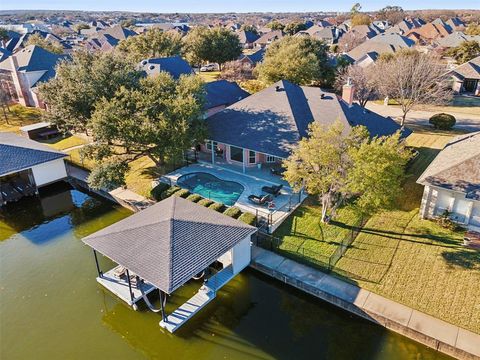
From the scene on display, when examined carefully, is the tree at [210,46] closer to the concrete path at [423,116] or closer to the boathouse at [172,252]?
the concrete path at [423,116]

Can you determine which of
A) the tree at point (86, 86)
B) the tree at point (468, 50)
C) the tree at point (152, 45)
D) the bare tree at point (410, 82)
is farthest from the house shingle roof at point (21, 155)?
the tree at point (468, 50)

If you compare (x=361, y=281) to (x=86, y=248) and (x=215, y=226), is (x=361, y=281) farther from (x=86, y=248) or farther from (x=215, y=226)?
(x=86, y=248)

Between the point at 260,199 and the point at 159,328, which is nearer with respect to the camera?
the point at 159,328

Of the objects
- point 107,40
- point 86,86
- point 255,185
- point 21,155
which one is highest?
point 107,40

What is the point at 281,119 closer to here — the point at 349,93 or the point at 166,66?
the point at 349,93

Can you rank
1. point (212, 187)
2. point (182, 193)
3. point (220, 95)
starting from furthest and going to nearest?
1. point (220, 95)
2. point (212, 187)
3. point (182, 193)

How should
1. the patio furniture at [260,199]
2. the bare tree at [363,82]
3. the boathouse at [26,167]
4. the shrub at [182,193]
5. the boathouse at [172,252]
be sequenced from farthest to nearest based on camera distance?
the bare tree at [363,82] → the boathouse at [26,167] → the shrub at [182,193] → the patio furniture at [260,199] → the boathouse at [172,252]

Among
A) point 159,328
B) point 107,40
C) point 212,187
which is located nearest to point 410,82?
point 212,187
